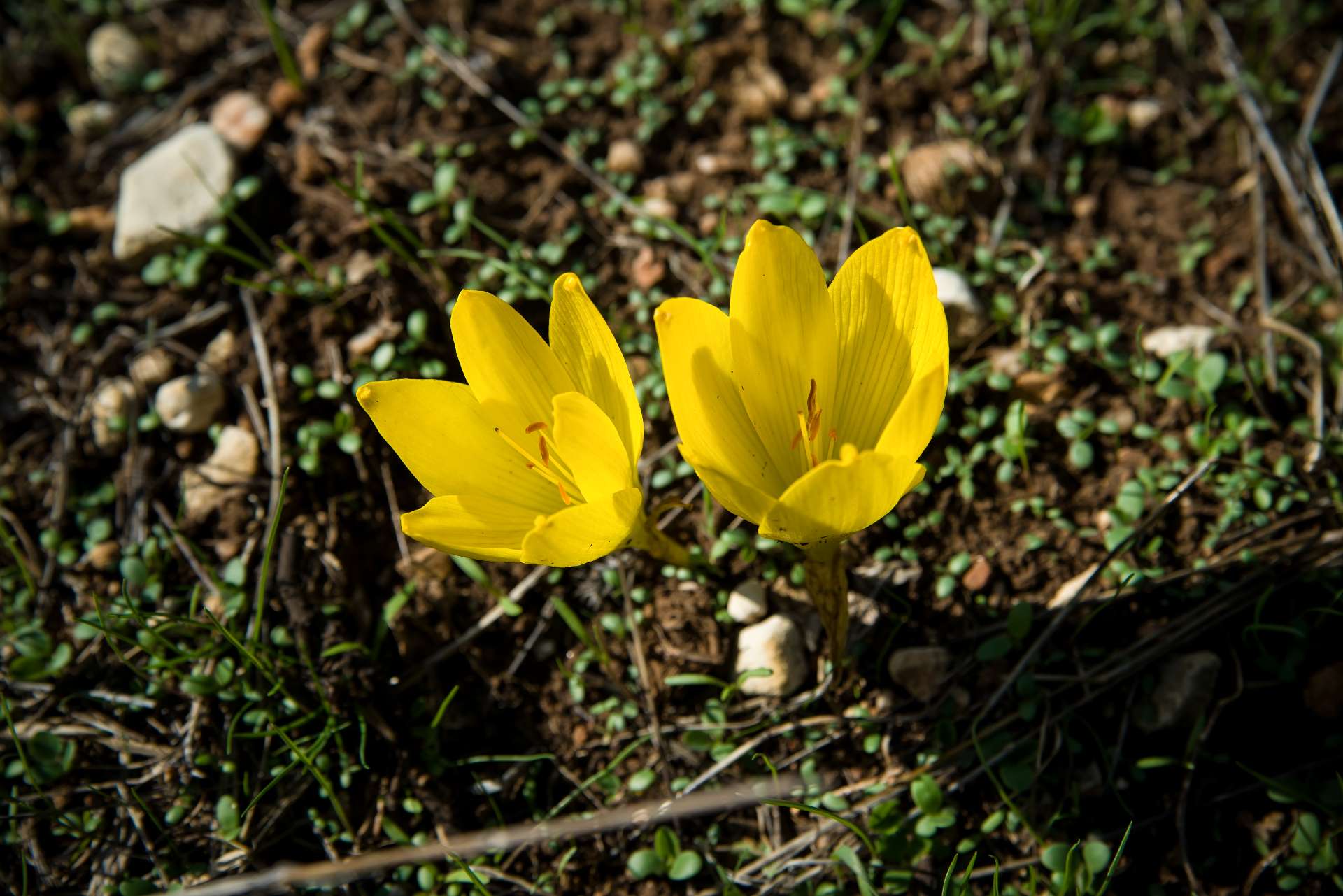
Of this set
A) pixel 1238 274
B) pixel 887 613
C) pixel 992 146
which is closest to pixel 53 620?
pixel 887 613

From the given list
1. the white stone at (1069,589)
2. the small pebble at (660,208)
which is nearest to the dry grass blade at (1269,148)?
the white stone at (1069,589)

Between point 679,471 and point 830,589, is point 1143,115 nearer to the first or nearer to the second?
point 679,471

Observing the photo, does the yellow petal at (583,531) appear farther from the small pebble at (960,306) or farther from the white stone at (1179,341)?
the white stone at (1179,341)

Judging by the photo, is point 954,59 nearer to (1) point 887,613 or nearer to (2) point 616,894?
(1) point 887,613

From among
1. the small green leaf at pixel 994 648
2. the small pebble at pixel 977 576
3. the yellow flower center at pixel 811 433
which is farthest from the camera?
the small pebble at pixel 977 576

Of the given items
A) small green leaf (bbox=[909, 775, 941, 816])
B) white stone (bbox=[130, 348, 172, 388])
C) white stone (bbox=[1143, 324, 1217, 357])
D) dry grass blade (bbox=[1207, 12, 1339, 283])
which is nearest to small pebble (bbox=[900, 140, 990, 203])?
white stone (bbox=[1143, 324, 1217, 357])
